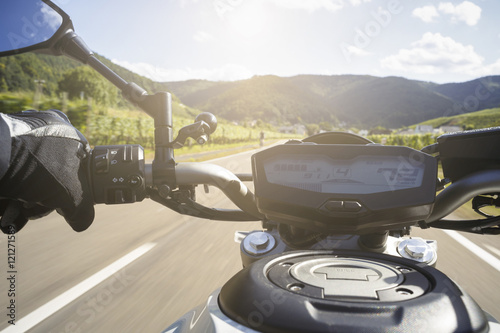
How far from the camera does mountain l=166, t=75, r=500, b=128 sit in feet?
407

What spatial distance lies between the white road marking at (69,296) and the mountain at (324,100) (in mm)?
107794

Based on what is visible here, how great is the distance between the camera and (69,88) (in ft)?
98.4

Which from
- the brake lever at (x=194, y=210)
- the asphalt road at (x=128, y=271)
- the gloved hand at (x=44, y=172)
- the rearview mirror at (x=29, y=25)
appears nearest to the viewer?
the gloved hand at (x=44, y=172)

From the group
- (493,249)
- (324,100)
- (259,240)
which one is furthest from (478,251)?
(324,100)

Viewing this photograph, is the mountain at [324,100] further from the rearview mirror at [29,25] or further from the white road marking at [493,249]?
the rearview mirror at [29,25]

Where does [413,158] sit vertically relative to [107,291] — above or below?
above

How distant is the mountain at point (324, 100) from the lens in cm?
12419

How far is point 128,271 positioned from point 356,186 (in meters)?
3.22

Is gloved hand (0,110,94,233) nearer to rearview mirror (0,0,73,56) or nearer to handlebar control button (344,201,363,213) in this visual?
rearview mirror (0,0,73,56)

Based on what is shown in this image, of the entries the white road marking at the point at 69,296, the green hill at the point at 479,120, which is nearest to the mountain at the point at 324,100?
the green hill at the point at 479,120

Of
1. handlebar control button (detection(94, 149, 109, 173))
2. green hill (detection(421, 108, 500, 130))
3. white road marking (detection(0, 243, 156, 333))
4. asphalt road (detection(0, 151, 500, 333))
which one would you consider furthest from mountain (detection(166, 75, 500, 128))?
handlebar control button (detection(94, 149, 109, 173))

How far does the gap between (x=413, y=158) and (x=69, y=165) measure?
932mm

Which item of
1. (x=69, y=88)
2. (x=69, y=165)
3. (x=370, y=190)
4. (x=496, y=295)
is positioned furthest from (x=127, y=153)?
(x=69, y=88)

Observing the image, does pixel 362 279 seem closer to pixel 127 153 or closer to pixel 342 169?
pixel 342 169
